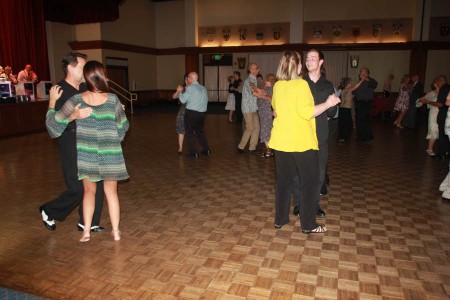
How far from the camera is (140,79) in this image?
17.5 meters

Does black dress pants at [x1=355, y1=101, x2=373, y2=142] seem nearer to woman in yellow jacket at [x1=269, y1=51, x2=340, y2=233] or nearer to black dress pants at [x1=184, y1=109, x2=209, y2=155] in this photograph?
black dress pants at [x1=184, y1=109, x2=209, y2=155]

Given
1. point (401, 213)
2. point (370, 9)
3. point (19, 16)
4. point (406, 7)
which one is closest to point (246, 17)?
point (370, 9)

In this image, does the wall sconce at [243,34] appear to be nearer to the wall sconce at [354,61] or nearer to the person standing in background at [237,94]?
the wall sconce at [354,61]

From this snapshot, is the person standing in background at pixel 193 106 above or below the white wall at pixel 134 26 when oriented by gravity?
below

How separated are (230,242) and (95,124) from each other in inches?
56.5

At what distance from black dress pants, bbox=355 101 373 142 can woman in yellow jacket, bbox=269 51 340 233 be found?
5.30m

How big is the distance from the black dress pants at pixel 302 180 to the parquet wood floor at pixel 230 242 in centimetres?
20

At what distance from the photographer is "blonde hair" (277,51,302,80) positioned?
2.83m

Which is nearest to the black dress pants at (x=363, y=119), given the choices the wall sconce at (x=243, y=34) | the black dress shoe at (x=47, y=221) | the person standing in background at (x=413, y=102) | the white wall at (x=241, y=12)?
the person standing in background at (x=413, y=102)

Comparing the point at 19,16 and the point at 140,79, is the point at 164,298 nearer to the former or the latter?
the point at 19,16

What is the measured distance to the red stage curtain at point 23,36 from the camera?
37.3 ft

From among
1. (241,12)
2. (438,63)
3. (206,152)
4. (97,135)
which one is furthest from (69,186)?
(241,12)

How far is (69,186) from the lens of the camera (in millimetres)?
3062

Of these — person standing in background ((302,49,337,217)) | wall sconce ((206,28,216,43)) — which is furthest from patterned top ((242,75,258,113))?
wall sconce ((206,28,216,43))
